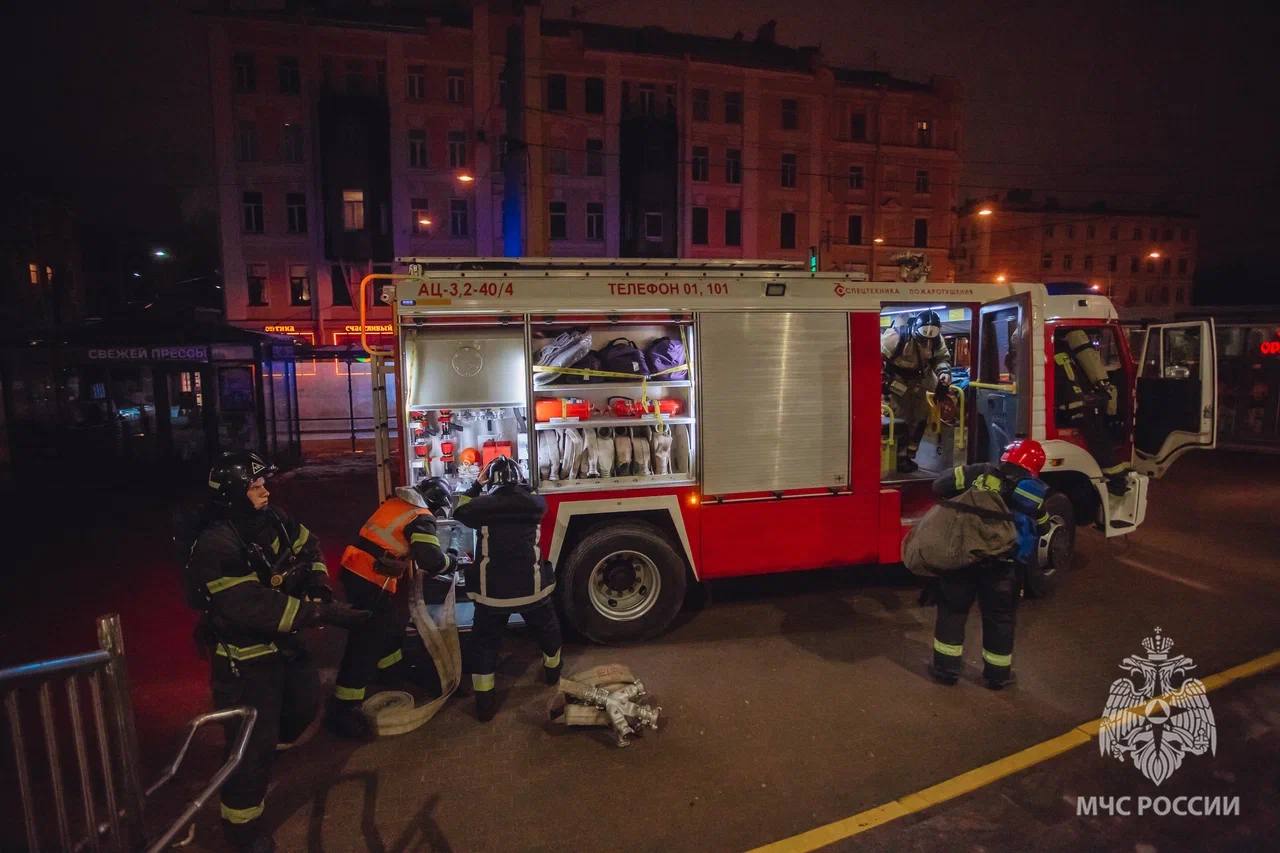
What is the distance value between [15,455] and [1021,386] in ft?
55.1

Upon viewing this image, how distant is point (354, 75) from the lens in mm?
24672

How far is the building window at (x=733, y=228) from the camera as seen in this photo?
2936 cm

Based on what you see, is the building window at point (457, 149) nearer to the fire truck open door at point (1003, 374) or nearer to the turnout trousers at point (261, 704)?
the fire truck open door at point (1003, 374)

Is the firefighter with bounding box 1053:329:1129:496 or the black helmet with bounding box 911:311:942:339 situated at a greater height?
the black helmet with bounding box 911:311:942:339

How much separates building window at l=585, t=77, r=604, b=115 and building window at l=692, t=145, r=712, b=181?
427cm

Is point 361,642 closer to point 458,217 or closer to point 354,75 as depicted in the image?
point 458,217

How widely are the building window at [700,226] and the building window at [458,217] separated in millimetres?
9332

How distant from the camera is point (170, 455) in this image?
13.3 meters

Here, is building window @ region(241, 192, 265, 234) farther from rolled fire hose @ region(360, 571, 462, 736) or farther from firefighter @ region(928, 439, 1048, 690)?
firefighter @ region(928, 439, 1048, 690)

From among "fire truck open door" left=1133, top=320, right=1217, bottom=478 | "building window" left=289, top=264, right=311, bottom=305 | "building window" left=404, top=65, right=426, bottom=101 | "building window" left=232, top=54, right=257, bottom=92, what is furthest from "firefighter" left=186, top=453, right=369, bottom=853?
"building window" left=232, top=54, right=257, bottom=92

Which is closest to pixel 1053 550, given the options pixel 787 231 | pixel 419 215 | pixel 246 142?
pixel 419 215

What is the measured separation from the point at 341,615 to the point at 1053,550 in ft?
19.8

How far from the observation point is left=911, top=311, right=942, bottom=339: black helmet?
6.82m

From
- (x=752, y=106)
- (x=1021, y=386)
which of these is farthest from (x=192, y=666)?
(x=752, y=106)
